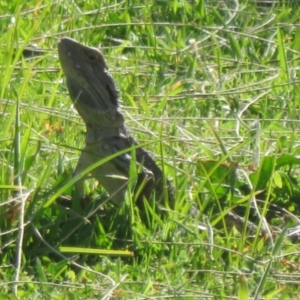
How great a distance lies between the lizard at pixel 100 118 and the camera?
476 cm

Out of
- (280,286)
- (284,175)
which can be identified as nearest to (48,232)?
(280,286)

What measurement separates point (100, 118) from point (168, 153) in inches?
21.9

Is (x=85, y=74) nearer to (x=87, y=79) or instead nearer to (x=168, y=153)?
(x=87, y=79)

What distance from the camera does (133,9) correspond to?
738 centimetres

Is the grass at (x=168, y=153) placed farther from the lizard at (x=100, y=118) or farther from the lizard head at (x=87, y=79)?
the lizard head at (x=87, y=79)

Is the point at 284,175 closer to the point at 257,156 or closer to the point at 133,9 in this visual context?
the point at 257,156

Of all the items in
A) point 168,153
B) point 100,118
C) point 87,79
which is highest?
point 87,79

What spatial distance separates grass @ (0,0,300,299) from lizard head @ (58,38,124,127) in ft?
0.72

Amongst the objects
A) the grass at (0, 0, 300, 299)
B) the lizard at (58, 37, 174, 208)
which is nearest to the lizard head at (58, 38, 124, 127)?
the lizard at (58, 37, 174, 208)

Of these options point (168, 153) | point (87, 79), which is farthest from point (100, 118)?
point (168, 153)

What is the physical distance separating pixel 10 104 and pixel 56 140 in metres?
0.32

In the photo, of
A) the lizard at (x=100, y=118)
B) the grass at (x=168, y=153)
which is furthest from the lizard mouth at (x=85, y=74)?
the grass at (x=168, y=153)

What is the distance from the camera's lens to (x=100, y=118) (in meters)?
4.99

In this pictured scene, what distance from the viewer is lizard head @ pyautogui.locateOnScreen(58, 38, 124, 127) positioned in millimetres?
4914
